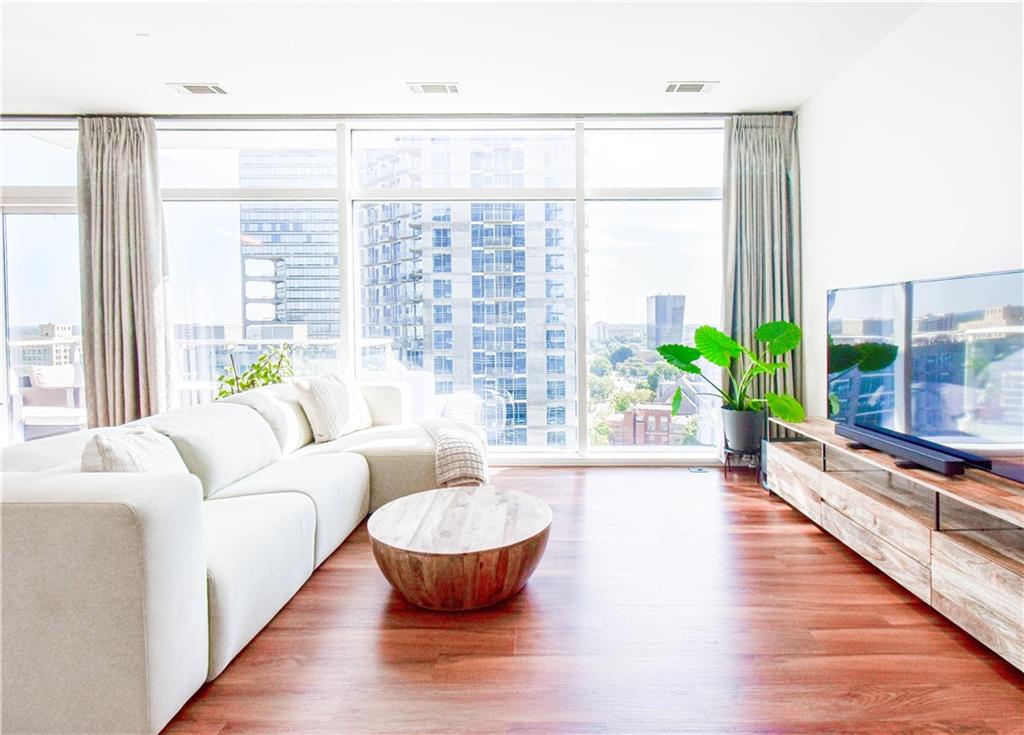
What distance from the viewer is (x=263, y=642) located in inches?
82.3

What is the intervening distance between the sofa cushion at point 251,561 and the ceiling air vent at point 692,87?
3.47 metres

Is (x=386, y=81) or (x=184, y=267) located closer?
(x=386, y=81)

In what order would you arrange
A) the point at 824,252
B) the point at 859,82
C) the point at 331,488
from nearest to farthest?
the point at 331,488
the point at 859,82
the point at 824,252

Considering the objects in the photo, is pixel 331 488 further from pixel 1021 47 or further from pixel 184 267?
pixel 1021 47

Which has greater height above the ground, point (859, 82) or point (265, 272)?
point (859, 82)

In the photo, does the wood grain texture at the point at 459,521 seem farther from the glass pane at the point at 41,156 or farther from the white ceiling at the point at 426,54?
the glass pane at the point at 41,156

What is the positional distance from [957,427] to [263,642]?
2.75 meters

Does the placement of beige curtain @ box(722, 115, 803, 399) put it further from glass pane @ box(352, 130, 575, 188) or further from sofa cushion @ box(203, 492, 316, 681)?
sofa cushion @ box(203, 492, 316, 681)

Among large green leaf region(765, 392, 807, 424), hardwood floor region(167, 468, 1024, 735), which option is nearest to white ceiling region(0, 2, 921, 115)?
large green leaf region(765, 392, 807, 424)

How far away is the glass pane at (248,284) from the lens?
4766 millimetres

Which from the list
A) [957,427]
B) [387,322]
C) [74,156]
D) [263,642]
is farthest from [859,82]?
[74,156]

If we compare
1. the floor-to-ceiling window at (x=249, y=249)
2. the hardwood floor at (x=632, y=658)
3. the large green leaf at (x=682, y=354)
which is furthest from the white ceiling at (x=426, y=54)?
the hardwood floor at (x=632, y=658)

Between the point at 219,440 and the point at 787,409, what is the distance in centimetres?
327

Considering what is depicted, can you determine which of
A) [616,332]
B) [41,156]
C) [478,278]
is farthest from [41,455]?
[41,156]
